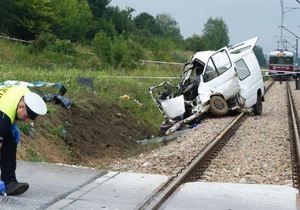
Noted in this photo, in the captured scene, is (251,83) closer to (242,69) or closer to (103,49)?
(242,69)

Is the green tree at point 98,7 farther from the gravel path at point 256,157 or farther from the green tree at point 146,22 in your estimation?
the gravel path at point 256,157

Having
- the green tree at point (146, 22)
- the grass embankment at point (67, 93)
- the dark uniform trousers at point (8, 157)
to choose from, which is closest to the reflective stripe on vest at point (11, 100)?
the dark uniform trousers at point (8, 157)

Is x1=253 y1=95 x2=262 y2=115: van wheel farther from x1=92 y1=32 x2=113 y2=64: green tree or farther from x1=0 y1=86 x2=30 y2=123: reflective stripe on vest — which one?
x1=92 y1=32 x2=113 y2=64: green tree

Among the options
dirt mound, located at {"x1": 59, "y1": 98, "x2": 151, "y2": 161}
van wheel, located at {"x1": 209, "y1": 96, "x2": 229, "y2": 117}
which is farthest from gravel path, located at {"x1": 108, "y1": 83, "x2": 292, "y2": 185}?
van wheel, located at {"x1": 209, "y1": 96, "x2": 229, "y2": 117}

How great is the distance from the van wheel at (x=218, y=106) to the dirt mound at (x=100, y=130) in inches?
101

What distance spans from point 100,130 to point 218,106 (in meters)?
6.15

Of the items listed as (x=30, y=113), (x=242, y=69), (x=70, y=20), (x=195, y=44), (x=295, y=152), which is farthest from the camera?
(x=195, y=44)

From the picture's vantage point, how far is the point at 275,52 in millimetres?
62156

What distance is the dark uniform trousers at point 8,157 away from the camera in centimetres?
740

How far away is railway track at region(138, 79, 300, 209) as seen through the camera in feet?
26.2

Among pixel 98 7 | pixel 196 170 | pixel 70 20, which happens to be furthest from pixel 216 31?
pixel 196 170

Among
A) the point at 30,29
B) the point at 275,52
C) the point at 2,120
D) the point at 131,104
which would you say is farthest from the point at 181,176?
the point at 275,52

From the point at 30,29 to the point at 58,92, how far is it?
105ft

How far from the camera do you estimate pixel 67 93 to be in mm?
19641
